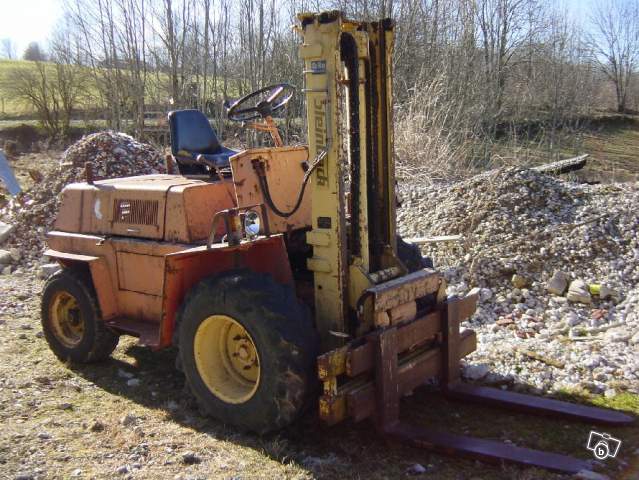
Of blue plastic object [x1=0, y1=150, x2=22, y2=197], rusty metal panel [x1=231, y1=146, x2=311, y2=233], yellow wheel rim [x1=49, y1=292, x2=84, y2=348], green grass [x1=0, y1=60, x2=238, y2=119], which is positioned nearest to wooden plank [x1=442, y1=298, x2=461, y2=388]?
rusty metal panel [x1=231, y1=146, x2=311, y2=233]

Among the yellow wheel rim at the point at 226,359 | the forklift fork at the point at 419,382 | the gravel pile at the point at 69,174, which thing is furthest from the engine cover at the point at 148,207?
the gravel pile at the point at 69,174

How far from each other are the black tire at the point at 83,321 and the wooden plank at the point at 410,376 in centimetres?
251

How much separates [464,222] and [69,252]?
455cm

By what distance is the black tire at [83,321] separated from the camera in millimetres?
5391

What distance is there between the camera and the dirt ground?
377 cm

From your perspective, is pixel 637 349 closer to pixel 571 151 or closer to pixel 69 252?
pixel 69 252

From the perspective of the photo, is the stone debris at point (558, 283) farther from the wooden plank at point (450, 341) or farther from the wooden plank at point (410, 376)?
the wooden plank at point (450, 341)

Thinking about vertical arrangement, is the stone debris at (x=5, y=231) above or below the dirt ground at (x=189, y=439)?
above

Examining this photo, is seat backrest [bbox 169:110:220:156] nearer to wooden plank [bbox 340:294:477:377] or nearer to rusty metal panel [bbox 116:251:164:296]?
rusty metal panel [bbox 116:251:164:296]

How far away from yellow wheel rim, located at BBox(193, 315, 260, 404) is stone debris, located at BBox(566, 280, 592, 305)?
11.9ft

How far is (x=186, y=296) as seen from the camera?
4309 millimetres

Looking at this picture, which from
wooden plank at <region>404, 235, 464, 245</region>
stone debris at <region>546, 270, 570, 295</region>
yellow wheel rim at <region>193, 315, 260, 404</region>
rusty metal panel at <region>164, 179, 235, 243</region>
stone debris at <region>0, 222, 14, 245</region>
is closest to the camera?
yellow wheel rim at <region>193, 315, 260, 404</region>

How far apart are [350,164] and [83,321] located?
2.75 metres

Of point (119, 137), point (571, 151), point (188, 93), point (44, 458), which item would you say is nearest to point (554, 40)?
point (571, 151)
